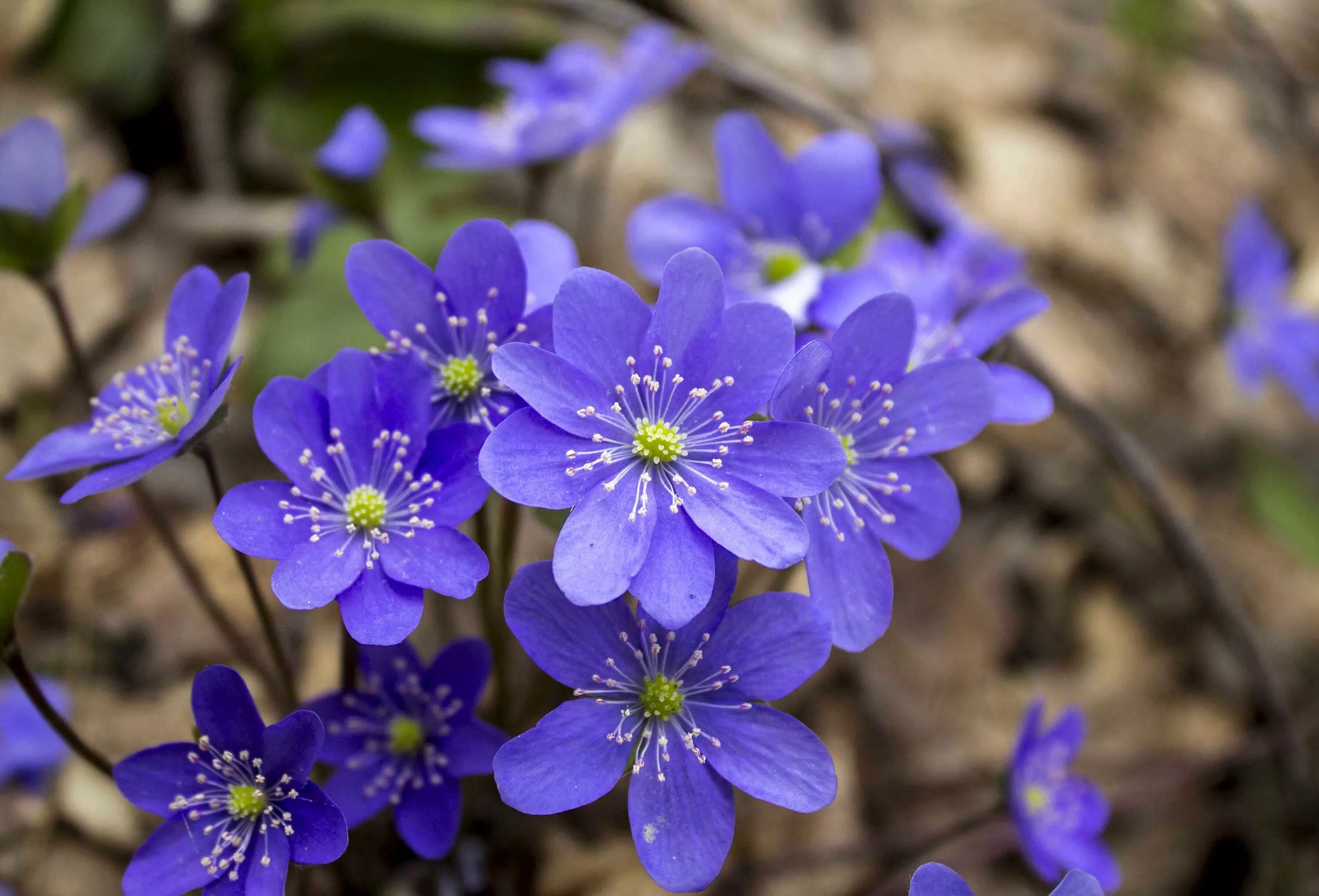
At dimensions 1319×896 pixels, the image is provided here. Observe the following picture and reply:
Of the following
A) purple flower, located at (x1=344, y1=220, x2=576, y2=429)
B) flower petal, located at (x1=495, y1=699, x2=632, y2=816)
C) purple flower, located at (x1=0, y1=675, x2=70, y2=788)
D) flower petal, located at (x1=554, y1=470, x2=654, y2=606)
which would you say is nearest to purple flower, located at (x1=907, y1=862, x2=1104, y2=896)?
flower petal, located at (x1=495, y1=699, x2=632, y2=816)

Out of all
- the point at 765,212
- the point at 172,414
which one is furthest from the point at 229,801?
the point at 765,212

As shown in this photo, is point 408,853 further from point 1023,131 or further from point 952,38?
point 952,38

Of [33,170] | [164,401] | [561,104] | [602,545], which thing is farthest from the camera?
[561,104]

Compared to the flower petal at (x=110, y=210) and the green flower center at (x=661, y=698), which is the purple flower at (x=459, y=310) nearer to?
the green flower center at (x=661, y=698)

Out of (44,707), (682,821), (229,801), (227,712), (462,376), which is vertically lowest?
(44,707)

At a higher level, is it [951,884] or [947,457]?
[951,884]

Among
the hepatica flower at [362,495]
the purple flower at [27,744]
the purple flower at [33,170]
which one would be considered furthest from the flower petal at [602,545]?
the purple flower at [27,744]

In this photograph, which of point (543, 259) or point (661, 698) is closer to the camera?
point (661, 698)

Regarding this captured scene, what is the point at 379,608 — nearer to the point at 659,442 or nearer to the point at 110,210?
the point at 659,442

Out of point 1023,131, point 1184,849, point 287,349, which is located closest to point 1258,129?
point 1023,131
